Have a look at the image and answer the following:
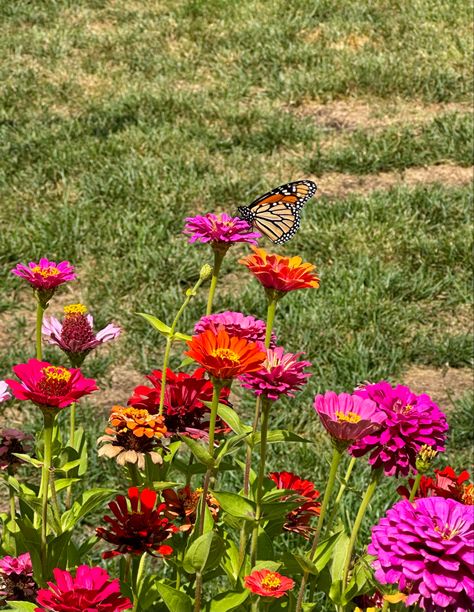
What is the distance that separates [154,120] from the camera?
5.36 meters

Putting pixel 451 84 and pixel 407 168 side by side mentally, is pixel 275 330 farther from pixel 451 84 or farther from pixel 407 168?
pixel 451 84

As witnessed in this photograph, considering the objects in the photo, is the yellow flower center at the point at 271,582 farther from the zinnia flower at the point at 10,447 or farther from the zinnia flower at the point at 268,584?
the zinnia flower at the point at 10,447

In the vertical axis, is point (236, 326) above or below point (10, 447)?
above

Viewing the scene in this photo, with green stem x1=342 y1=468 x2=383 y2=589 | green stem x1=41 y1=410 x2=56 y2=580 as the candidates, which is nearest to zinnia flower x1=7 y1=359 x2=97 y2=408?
green stem x1=41 y1=410 x2=56 y2=580

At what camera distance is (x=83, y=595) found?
1.19 meters

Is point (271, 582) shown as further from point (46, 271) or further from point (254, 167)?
point (254, 167)

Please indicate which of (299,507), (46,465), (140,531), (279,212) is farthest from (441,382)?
(46,465)

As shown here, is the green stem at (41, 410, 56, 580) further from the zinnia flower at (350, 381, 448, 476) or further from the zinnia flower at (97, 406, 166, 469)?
the zinnia flower at (350, 381, 448, 476)

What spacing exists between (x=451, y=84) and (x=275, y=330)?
9.02 feet

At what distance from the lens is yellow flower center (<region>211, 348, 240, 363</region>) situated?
134 cm

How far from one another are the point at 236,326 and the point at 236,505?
277mm

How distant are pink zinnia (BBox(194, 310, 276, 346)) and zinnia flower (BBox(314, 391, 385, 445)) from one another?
186mm

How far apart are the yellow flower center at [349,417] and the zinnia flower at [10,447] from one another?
55cm

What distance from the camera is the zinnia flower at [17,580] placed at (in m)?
1.56
